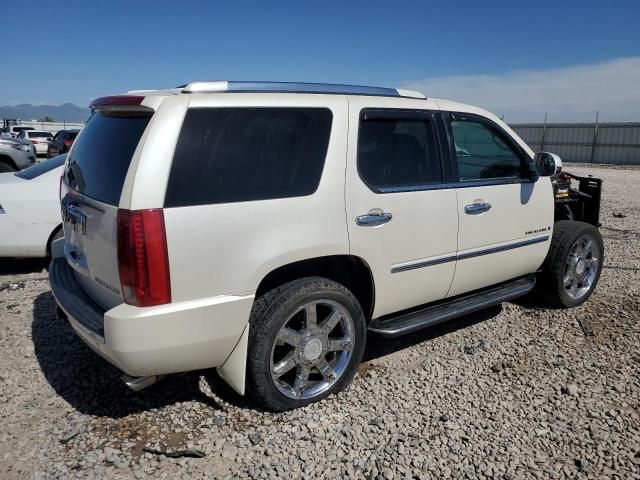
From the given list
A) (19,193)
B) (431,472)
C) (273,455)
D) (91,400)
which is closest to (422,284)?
(431,472)

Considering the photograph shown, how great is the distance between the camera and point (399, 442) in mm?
2865

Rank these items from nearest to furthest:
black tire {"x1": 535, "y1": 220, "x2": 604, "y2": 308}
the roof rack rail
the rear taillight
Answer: the rear taillight, the roof rack rail, black tire {"x1": 535, "y1": 220, "x2": 604, "y2": 308}

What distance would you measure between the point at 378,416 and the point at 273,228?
1.34 m

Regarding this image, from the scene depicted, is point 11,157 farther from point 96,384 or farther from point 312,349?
point 312,349

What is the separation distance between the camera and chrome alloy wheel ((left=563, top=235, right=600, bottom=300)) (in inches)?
188

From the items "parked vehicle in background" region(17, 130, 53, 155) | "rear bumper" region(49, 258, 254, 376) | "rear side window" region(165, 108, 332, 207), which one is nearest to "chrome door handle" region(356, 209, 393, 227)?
"rear side window" region(165, 108, 332, 207)

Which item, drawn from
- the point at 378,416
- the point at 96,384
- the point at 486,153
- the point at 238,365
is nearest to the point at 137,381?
the point at 238,365

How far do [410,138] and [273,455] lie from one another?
7.32ft

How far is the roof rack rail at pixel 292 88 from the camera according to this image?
2772 millimetres

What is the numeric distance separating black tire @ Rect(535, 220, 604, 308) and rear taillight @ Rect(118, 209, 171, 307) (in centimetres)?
354

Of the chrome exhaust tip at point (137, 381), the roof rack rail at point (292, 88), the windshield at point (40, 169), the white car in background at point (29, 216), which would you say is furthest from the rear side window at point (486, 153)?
the windshield at point (40, 169)

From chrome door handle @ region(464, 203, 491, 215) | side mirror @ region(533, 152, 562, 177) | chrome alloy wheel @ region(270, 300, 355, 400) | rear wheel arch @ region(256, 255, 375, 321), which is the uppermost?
side mirror @ region(533, 152, 562, 177)

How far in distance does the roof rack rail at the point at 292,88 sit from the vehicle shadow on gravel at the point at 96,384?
6.24ft

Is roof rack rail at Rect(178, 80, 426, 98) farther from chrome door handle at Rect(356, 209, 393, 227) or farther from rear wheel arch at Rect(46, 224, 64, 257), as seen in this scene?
rear wheel arch at Rect(46, 224, 64, 257)
